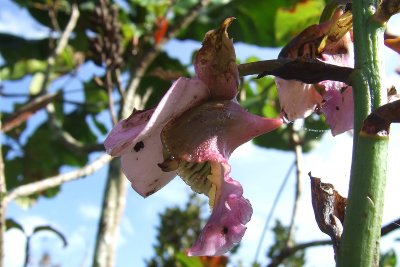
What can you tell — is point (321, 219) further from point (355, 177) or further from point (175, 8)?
point (175, 8)

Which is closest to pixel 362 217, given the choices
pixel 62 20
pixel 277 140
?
pixel 277 140

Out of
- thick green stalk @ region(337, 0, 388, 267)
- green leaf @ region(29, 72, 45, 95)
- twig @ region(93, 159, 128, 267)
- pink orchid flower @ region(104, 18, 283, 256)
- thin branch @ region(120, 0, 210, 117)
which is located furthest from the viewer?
green leaf @ region(29, 72, 45, 95)

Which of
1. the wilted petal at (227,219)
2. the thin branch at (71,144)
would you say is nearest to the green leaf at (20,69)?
the thin branch at (71,144)

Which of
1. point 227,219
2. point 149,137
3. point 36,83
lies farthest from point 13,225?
point 36,83

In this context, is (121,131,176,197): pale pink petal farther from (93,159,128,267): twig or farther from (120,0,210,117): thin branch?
(120,0,210,117): thin branch

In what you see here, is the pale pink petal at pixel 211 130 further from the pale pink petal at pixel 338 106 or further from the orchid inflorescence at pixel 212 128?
the pale pink petal at pixel 338 106

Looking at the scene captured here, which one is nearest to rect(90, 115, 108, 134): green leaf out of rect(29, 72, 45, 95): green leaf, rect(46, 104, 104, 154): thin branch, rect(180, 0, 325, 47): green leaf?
rect(29, 72, 45, 95): green leaf
